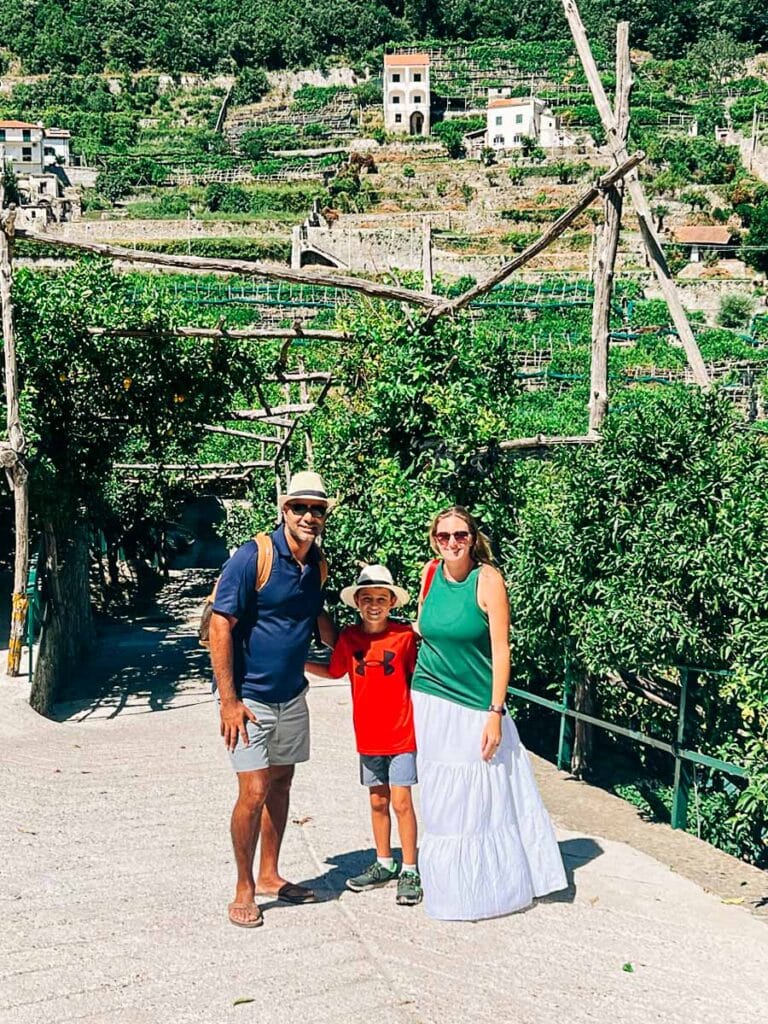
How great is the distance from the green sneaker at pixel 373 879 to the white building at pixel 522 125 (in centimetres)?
6569

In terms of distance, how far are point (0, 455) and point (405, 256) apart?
45634mm

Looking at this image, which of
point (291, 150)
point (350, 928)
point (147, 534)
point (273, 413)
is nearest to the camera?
point (350, 928)

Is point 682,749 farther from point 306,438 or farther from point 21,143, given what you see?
point 21,143

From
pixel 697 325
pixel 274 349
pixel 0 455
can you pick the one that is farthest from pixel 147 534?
pixel 697 325

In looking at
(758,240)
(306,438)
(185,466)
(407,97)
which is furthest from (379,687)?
(407,97)

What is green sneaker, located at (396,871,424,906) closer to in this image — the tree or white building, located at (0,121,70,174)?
white building, located at (0,121,70,174)

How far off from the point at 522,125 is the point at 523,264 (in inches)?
2530

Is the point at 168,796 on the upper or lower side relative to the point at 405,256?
lower

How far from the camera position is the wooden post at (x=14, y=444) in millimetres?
7527

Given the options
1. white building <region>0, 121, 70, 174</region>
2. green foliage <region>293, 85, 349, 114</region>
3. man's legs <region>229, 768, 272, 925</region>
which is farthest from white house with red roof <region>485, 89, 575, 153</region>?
man's legs <region>229, 768, 272, 925</region>

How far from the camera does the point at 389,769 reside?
155 inches

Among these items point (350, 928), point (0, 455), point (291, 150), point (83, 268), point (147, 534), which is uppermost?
point (291, 150)

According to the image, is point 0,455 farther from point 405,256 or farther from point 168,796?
point 405,256

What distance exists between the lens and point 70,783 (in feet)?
17.9
